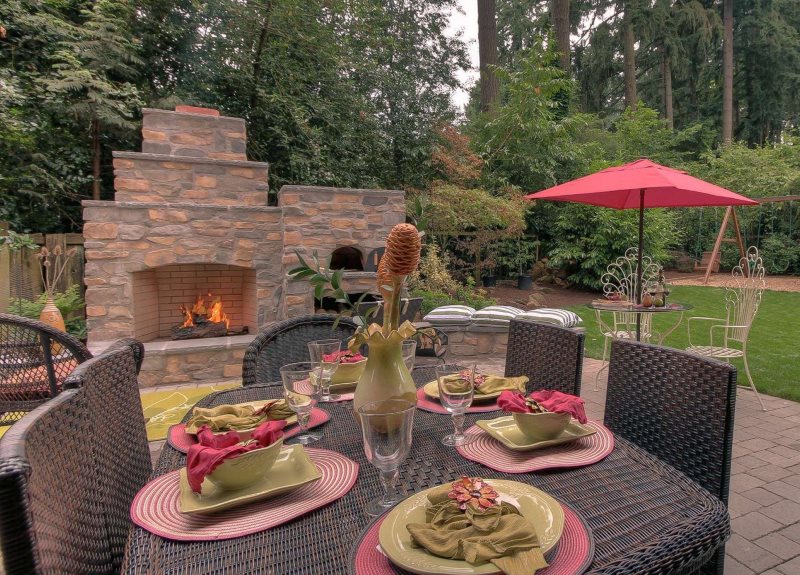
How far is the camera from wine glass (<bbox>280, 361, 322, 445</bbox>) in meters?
1.26

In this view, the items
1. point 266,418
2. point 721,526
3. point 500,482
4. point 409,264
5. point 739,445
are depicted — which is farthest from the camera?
point 739,445

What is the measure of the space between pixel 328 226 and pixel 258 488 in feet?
11.8

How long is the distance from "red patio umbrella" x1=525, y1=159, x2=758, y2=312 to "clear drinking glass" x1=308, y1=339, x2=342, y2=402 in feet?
7.97

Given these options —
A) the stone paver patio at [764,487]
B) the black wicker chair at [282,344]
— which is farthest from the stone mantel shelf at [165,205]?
the black wicker chair at [282,344]

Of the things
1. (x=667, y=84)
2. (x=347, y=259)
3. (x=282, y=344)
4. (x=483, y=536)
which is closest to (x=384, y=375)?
(x=483, y=536)

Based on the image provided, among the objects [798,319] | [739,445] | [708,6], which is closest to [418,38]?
[798,319]

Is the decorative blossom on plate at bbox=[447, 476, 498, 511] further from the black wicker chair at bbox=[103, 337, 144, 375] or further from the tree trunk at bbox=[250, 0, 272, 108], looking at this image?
the tree trunk at bbox=[250, 0, 272, 108]

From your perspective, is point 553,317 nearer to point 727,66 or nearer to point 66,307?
point 66,307

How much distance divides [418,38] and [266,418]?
8932 millimetres

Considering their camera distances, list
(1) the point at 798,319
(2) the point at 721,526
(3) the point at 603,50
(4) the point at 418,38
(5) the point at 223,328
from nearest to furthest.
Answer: (2) the point at 721,526 → (5) the point at 223,328 → (1) the point at 798,319 → (4) the point at 418,38 → (3) the point at 603,50

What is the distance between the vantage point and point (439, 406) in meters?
1.50

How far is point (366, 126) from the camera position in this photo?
7121mm

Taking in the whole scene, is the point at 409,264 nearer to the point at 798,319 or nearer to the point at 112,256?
the point at 112,256

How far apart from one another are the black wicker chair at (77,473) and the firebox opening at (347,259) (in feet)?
11.3
